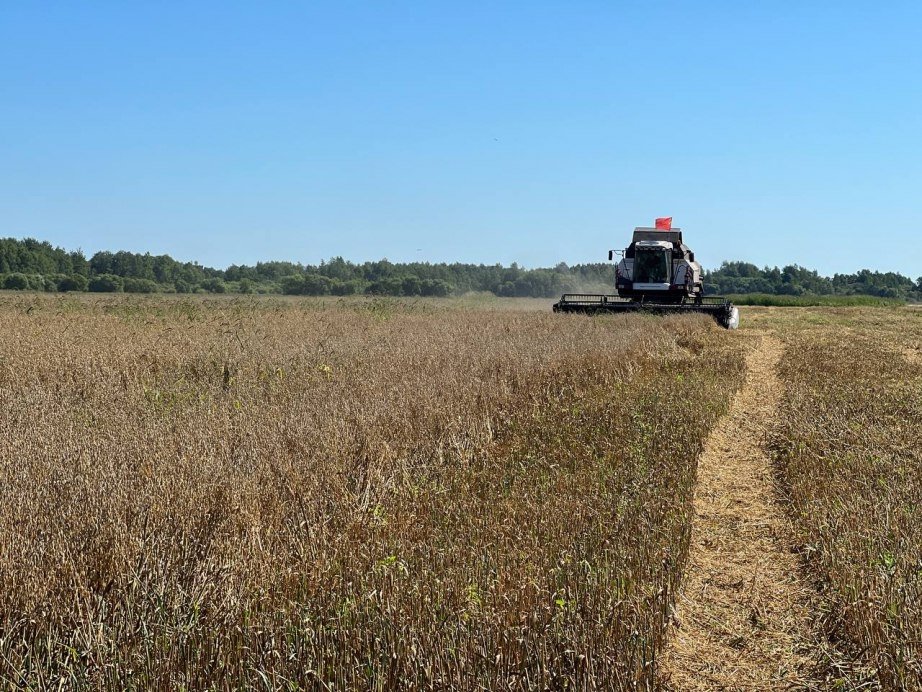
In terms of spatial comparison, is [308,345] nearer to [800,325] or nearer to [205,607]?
[205,607]

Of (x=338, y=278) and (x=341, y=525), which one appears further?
(x=338, y=278)

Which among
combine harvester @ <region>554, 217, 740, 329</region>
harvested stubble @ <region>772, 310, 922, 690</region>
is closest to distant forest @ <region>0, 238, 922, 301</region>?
combine harvester @ <region>554, 217, 740, 329</region>

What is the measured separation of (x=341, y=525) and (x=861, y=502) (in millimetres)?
3865

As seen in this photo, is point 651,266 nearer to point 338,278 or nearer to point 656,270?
point 656,270

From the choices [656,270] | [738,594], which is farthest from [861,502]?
[656,270]

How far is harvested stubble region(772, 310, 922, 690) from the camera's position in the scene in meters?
4.00

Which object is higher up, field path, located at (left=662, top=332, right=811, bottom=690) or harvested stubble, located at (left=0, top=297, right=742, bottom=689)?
harvested stubble, located at (left=0, top=297, right=742, bottom=689)

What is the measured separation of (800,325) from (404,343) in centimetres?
1703

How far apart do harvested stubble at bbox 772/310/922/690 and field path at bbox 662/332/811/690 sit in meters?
0.19

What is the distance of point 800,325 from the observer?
26.8m

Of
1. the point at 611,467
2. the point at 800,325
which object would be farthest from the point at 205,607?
the point at 800,325

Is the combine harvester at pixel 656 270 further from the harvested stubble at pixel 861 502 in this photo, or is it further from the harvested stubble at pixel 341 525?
the harvested stubble at pixel 341 525

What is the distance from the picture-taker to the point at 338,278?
8294 centimetres

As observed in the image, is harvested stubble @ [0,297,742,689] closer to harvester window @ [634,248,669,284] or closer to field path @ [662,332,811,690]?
field path @ [662,332,811,690]
